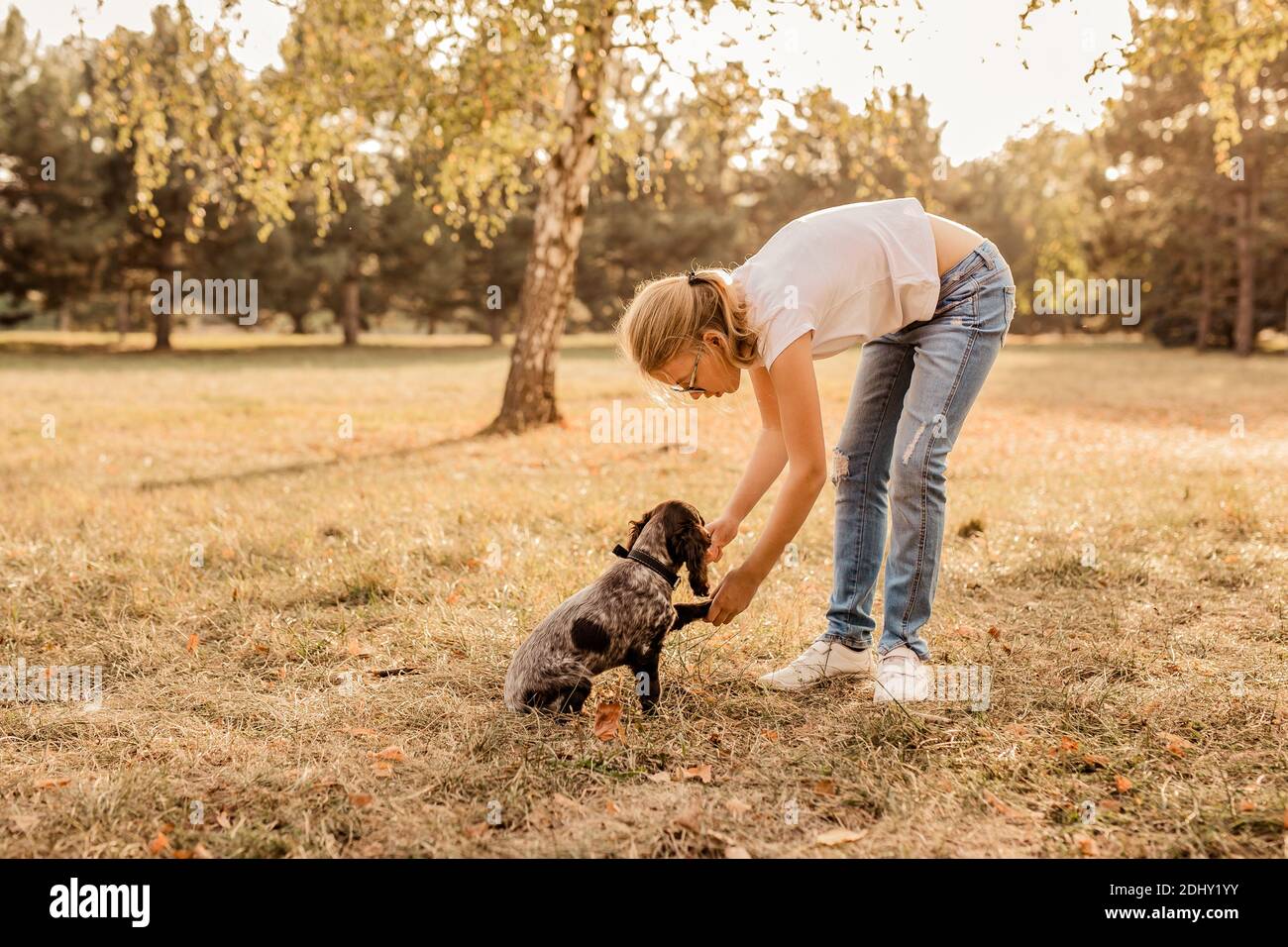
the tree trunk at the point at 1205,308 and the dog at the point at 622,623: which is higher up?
the tree trunk at the point at 1205,308

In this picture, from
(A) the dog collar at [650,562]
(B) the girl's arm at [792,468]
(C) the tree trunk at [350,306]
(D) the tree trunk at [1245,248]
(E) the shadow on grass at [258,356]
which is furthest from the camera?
(C) the tree trunk at [350,306]

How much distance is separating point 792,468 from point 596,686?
1270 millimetres

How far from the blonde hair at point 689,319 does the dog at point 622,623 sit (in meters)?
0.60

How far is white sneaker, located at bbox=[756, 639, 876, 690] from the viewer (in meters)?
3.86

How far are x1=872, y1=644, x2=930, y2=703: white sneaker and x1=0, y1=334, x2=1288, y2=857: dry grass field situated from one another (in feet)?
0.23

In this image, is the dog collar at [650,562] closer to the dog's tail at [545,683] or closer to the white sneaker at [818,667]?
the dog's tail at [545,683]

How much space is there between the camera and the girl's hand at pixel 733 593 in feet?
10.9

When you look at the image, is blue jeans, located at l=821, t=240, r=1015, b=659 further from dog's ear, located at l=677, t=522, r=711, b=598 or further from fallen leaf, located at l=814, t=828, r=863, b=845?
fallen leaf, located at l=814, t=828, r=863, b=845

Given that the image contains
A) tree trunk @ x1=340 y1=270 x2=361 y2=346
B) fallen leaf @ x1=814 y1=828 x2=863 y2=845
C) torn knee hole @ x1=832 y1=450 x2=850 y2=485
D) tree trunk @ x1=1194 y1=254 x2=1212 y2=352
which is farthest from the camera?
tree trunk @ x1=340 y1=270 x2=361 y2=346

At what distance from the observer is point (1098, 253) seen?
34656 millimetres

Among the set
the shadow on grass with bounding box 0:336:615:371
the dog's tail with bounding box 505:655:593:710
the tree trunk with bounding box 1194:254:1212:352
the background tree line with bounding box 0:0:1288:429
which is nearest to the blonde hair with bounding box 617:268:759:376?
the dog's tail with bounding box 505:655:593:710

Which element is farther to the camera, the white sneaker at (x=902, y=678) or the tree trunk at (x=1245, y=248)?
the tree trunk at (x=1245, y=248)

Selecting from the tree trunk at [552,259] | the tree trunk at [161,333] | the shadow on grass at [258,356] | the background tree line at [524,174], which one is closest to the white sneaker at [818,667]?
the background tree line at [524,174]
